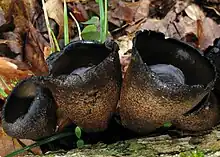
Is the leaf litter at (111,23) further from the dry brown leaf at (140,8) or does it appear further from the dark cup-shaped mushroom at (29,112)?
the dark cup-shaped mushroom at (29,112)

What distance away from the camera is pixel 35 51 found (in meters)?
3.28

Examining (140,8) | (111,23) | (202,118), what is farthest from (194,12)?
(202,118)

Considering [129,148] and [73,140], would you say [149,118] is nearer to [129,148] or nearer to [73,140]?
[129,148]

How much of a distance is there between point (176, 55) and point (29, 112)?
2.65ft

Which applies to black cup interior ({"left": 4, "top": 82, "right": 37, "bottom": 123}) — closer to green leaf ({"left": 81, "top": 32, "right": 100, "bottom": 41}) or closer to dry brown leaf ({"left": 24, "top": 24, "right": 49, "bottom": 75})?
dry brown leaf ({"left": 24, "top": 24, "right": 49, "bottom": 75})

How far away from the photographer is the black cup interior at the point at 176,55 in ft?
7.17

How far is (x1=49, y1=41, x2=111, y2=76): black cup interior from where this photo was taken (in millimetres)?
2179

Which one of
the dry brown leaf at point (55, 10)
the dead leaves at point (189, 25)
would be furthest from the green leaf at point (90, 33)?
the dead leaves at point (189, 25)

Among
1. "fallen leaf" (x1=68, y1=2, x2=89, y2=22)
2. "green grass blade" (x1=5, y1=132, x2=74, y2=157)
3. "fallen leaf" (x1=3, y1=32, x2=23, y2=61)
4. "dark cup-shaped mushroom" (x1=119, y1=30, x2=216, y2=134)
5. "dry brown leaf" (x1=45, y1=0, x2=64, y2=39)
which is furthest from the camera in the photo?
"fallen leaf" (x1=68, y1=2, x2=89, y2=22)

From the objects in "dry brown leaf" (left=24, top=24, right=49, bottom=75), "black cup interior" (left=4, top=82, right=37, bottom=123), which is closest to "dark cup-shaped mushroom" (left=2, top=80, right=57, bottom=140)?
"black cup interior" (left=4, top=82, right=37, bottom=123)

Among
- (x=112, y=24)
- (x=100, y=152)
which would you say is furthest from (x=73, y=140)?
(x=112, y=24)

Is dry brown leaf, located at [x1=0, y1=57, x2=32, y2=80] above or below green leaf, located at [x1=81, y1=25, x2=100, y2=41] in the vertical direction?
below

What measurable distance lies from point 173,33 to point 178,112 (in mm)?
1589

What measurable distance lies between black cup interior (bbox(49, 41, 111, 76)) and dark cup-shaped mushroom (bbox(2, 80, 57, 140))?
145 millimetres
